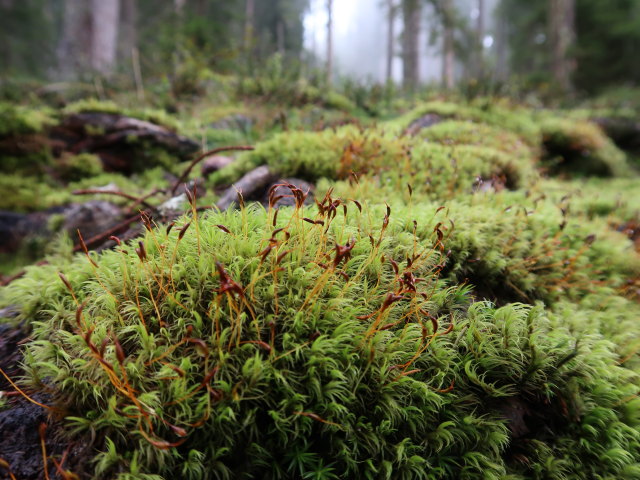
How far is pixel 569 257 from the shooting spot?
2775 mm

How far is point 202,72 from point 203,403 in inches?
390

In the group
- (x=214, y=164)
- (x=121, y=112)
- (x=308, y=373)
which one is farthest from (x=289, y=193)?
(x=121, y=112)

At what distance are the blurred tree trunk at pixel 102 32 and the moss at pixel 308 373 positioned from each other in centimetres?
1099

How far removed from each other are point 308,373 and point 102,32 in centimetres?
1307

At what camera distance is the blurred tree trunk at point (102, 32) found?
1009 centimetres

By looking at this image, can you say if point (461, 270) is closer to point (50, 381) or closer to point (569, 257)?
point (569, 257)

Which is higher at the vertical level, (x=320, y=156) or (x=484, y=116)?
(x=484, y=116)

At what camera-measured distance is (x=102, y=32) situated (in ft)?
34.0

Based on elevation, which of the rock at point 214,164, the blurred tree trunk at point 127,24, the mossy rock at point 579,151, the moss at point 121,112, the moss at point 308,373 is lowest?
the moss at point 308,373

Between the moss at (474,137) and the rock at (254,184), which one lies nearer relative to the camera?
the rock at (254,184)

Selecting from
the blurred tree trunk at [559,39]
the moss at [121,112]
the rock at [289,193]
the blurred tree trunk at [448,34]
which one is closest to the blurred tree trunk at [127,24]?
the moss at [121,112]

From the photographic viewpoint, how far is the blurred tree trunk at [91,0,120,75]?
397 inches

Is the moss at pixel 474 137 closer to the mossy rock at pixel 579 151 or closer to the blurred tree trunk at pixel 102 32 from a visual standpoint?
the mossy rock at pixel 579 151

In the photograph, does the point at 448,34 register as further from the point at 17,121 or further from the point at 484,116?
the point at 17,121
